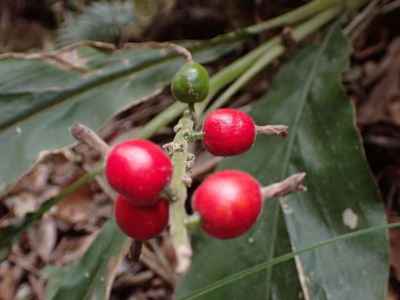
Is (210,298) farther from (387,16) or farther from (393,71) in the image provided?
(387,16)

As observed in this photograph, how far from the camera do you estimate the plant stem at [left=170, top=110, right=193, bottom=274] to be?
475 mm

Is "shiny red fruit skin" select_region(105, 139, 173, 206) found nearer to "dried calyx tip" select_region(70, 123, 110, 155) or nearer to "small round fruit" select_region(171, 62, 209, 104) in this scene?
"dried calyx tip" select_region(70, 123, 110, 155)

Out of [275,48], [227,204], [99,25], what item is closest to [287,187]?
[227,204]

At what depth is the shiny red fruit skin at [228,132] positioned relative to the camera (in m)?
0.66

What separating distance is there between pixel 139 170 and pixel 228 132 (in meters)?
0.17

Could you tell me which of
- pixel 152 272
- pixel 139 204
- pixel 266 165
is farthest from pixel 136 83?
pixel 139 204

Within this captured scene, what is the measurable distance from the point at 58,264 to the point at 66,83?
1.66ft

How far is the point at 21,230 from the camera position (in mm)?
1038

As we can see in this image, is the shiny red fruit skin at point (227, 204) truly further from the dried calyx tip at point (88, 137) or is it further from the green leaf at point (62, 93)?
the green leaf at point (62, 93)

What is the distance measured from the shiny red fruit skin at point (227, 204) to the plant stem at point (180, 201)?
0.07ft

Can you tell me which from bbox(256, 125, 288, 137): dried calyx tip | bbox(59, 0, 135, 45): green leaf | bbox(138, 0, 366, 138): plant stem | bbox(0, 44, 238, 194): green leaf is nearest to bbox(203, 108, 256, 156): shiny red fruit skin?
bbox(256, 125, 288, 137): dried calyx tip

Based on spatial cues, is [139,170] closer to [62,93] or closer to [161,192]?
[161,192]

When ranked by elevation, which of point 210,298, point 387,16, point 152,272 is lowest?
point 152,272

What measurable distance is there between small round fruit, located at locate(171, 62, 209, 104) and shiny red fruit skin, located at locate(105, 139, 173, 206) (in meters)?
0.25
